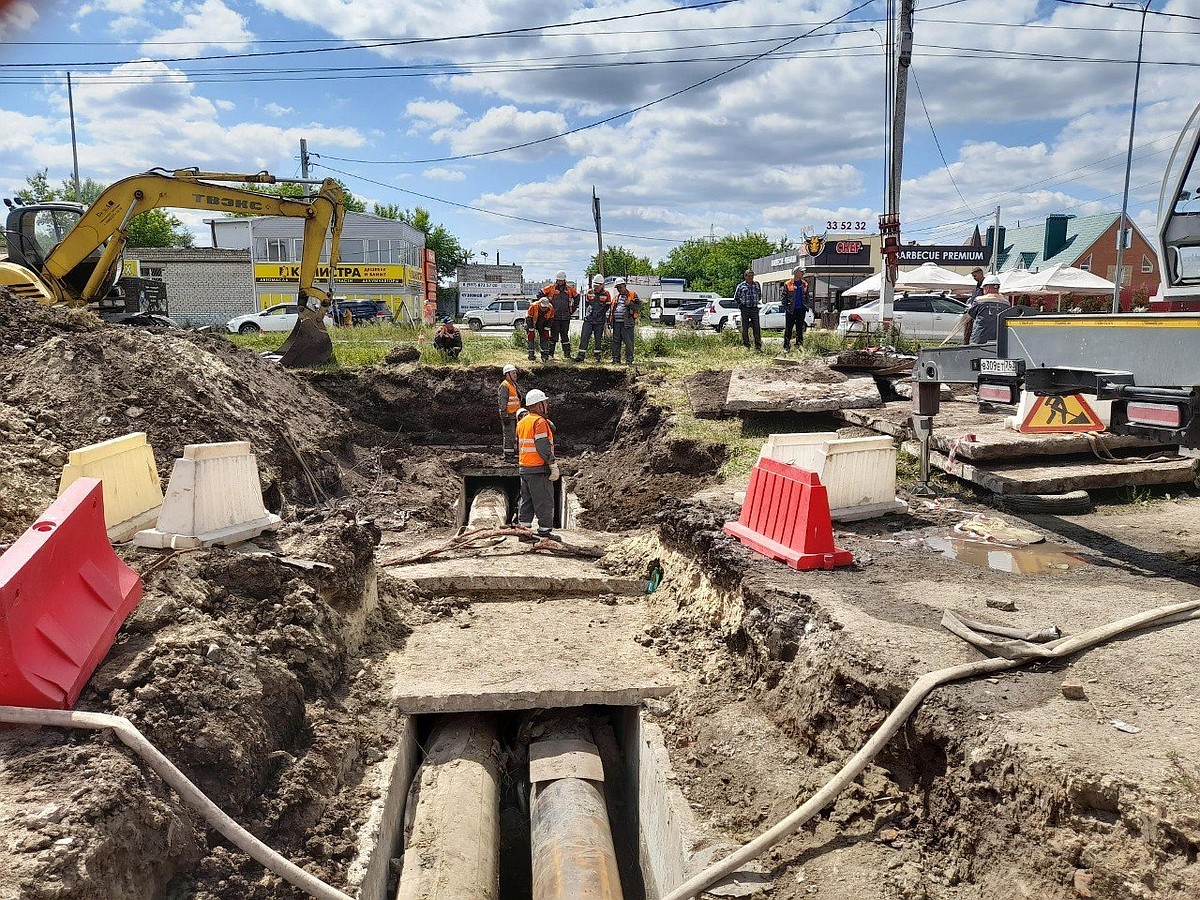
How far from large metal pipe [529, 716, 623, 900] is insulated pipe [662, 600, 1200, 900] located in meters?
0.71

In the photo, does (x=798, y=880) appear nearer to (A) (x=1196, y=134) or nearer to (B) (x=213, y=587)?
(B) (x=213, y=587)

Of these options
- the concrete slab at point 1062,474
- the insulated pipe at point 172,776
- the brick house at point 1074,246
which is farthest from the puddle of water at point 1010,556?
the brick house at point 1074,246

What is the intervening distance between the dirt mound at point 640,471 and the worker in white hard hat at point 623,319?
6.02 ft

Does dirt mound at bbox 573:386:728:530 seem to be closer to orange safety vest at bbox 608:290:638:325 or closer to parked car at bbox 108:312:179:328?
orange safety vest at bbox 608:290:638:325

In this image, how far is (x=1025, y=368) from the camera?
260 inches

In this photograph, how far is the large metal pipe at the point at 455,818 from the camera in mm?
4641

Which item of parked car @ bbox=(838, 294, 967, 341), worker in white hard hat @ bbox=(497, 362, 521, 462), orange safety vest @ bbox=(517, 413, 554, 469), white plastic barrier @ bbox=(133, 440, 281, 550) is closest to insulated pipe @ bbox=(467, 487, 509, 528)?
worker in white hard hat @ bbox=(497, 362, 521, 462)

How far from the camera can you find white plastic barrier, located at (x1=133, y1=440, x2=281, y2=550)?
18.6 ft

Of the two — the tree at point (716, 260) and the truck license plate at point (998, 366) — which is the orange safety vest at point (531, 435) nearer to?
the truck license plate at point (998, 366)

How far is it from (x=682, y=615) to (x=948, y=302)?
69.1 ft

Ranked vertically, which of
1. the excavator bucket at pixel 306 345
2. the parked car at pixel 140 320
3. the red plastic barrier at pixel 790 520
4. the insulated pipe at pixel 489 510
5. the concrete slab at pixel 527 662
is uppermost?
the parked car at pixel 140 320

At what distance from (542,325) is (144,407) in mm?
8358

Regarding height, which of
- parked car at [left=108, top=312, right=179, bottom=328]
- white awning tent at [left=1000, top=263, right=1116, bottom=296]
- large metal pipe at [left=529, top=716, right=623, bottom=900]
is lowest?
large metal pipe at [left=529, top=716, right=623, bottom=900]

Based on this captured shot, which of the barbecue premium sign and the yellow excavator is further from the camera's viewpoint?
the barbecue premium sign
